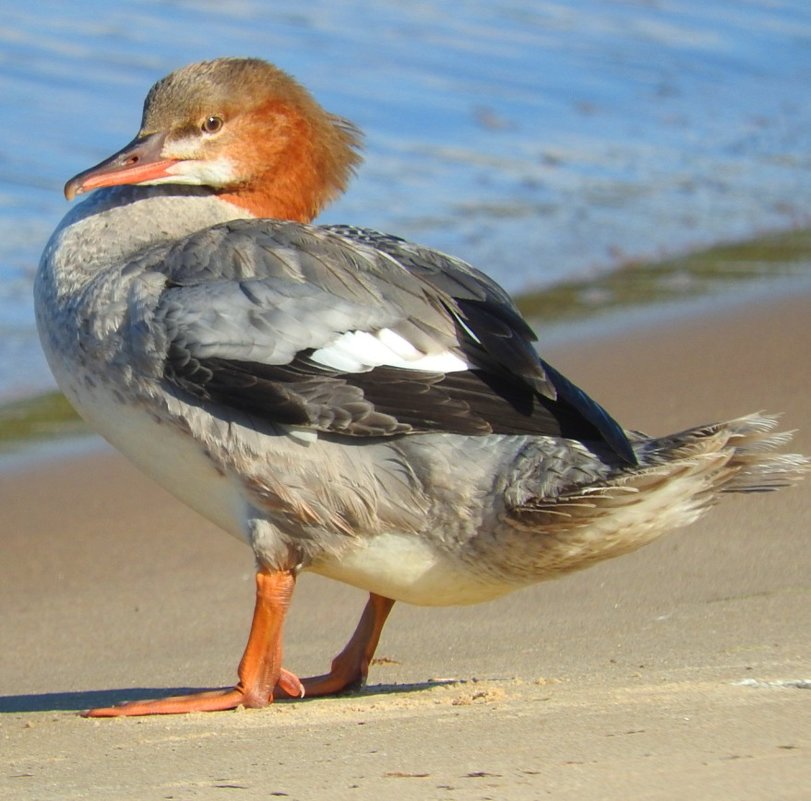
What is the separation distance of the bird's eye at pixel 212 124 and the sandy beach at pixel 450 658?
1.48 meters

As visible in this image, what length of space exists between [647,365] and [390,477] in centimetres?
373

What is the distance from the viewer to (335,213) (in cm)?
975

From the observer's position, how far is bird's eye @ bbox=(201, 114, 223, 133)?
4.90 metres

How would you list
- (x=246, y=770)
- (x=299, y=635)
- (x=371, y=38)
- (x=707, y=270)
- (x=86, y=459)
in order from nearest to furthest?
(x=246, y=770) → (x=299, y=635) → (x=86, y=459) → (x=707, y=270) → (x=371, y=38)

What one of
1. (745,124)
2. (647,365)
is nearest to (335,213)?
(647,365)

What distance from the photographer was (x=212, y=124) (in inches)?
193

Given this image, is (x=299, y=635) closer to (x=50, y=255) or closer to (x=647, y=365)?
(x=50, y=255)

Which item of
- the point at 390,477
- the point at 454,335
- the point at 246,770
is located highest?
the point at 454,335

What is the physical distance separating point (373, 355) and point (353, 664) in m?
0.86

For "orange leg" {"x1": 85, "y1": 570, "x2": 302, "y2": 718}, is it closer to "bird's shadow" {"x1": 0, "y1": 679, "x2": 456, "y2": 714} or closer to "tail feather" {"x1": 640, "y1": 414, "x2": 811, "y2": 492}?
"bird's shadow" {"x1": 0, "y1": 679, "x2": 456, "y2": 714}

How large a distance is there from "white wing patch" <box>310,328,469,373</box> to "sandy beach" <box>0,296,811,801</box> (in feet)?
2.55

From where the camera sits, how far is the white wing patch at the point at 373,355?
4.12 meters

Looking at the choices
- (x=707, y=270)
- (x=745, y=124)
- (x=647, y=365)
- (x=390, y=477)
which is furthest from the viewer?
(x=745, y=124)

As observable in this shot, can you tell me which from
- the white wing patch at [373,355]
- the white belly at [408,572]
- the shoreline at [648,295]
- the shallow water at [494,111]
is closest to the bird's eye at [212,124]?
the white wing patch at [373,355]
